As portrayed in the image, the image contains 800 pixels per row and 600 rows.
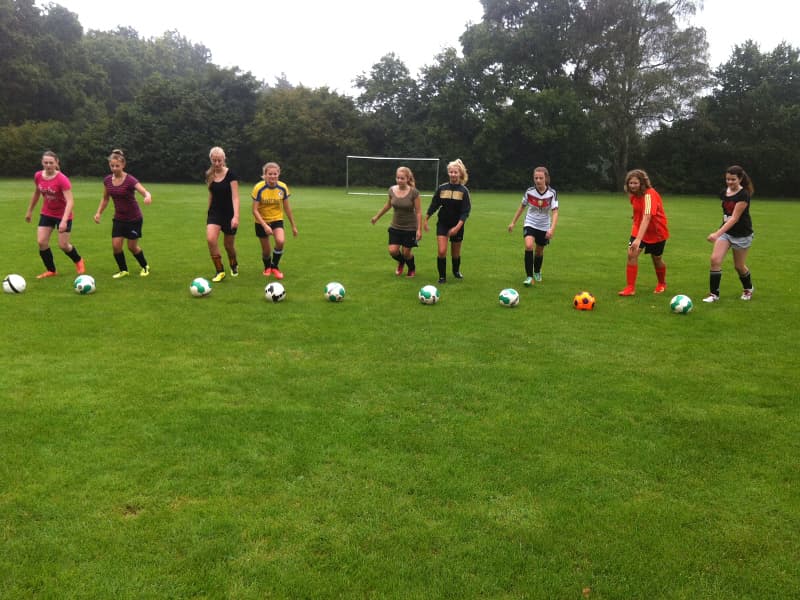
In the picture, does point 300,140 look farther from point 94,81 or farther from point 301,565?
point 301,565

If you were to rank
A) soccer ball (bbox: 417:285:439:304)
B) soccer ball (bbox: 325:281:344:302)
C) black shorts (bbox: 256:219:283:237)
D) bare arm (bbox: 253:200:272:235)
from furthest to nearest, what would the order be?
1. black shorts (bbox: 256:219:283:237)
2. bare arm (bbox: 253:200:272:235)
3. soccer ball (bbox: 325:281:344:302)
4. soccer ball (bbox: 417:285:439:304)

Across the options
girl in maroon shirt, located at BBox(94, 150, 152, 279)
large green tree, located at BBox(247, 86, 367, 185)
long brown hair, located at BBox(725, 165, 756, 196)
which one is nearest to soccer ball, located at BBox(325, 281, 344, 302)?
girl in maroon shirt, located at BBox(94, 150, 152, 279)

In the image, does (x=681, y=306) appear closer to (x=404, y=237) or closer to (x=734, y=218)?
(x=734, y=218)

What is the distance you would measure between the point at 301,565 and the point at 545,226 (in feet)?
26.3

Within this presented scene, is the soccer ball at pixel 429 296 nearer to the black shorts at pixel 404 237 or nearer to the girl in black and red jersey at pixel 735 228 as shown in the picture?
the black shorts at pixel 404 237

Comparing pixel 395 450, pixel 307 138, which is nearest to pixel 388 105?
pixel 307 138

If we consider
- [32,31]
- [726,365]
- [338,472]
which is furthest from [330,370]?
[32,31]

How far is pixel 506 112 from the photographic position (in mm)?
45750

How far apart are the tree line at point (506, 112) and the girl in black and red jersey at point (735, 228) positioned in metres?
37.5

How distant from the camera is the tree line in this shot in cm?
4454

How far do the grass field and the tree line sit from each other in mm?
40632

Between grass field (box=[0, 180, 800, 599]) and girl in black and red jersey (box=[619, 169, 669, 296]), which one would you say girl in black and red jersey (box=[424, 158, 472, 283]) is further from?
girl in black and red jersey (box=[619, 169, 669, 296])

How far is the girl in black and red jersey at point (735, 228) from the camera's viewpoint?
884 cm

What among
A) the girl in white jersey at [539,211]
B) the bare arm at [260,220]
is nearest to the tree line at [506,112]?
the girl in white jersey at [539,211]
